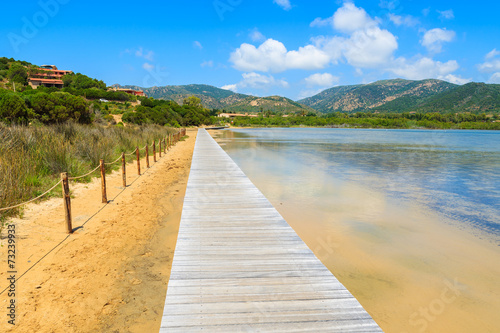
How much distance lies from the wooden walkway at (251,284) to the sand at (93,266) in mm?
614

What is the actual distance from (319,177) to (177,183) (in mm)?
5721

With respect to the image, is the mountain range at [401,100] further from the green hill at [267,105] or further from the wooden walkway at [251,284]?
the wooden walkway at [251,284]

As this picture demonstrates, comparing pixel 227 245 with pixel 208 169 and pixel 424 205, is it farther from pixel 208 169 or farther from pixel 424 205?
pixel 424 205

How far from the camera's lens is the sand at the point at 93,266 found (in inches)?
118

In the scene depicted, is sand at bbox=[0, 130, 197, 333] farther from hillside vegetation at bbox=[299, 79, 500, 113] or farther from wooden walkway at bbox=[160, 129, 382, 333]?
hillside vegetation at bbox=[299, 79, 500, 113]

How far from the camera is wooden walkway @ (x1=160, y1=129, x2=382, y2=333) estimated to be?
231cm

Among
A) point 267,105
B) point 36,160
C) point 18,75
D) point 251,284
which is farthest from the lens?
point 267,105

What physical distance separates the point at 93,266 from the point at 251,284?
2.48m

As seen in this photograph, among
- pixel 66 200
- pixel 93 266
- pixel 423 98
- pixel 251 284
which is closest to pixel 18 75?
pixel 66 200

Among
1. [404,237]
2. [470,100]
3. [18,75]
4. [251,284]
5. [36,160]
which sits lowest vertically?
[404,237]

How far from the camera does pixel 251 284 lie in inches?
112

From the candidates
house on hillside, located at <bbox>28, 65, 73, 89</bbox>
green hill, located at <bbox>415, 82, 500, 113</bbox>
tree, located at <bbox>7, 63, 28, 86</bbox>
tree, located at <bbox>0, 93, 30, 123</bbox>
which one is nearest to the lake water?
tree, located at <bbox>0, 93, 30, 123</bbox>

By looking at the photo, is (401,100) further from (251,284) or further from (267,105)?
(251,284)

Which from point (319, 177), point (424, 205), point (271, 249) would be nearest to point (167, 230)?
point (271, 249)
